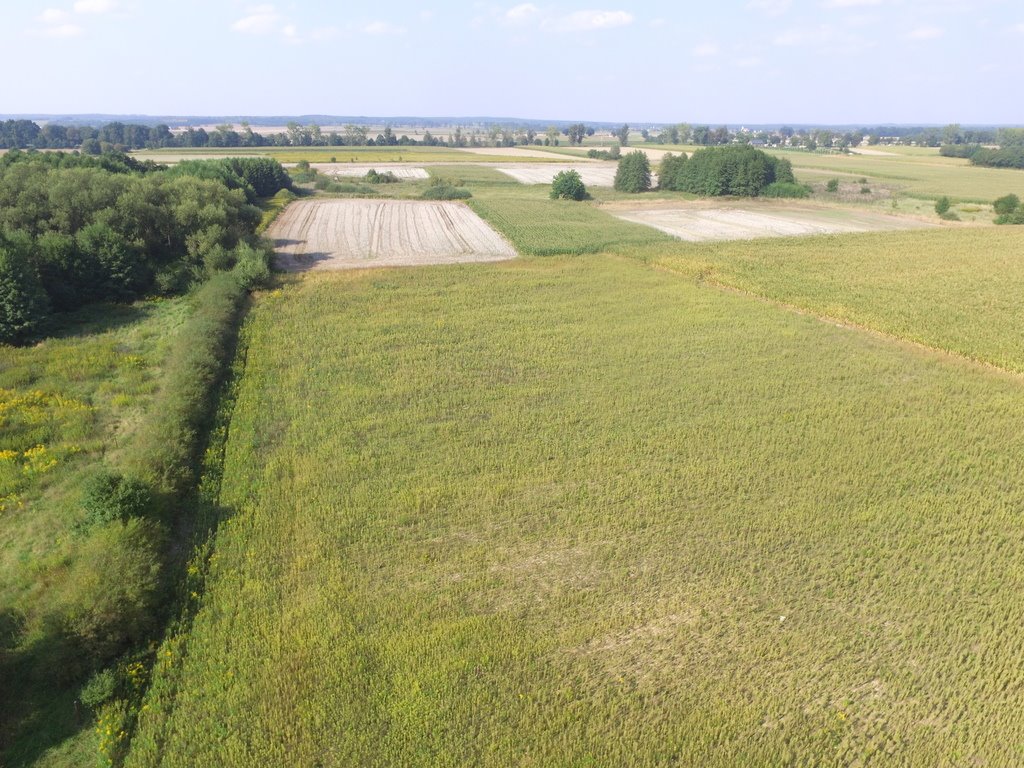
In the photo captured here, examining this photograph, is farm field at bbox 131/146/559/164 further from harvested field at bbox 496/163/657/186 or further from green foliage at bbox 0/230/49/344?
green foliage at bbox 0/230/49/344

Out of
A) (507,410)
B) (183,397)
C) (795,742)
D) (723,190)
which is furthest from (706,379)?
(723,190)

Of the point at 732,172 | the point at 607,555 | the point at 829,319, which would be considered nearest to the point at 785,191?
the point at 732,172

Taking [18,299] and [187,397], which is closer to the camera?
[187,397]

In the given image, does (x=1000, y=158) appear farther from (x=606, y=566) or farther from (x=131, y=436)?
(x=131, y=436)

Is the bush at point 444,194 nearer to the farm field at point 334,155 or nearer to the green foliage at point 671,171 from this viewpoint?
the green foliage at point 671,171

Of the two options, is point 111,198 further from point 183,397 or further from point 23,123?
point 23,123

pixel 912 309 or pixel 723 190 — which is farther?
pixel 723 190
